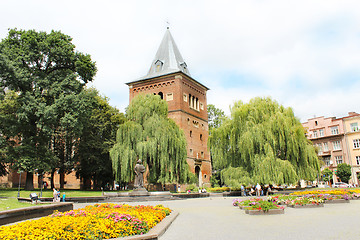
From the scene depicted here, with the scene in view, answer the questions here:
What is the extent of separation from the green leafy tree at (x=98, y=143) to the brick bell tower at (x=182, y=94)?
19.3ft

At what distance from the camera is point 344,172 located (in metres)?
47.0

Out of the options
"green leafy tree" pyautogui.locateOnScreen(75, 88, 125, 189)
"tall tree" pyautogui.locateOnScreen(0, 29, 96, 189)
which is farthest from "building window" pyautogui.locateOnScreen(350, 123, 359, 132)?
"tall tree" pyautogui.locateOnScreen(0, 29, 96, 189)

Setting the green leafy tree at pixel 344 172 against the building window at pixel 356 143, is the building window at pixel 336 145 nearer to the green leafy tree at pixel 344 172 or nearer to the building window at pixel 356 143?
the building window at pixel 356 143

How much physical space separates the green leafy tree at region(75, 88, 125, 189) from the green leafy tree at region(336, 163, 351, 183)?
34.4 meters

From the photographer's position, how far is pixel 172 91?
43000 mm

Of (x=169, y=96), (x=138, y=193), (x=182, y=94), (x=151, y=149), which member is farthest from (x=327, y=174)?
(x=138, y=193)

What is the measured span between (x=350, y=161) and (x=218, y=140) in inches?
1345

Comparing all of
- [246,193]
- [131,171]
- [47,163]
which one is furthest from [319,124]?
[47,163]

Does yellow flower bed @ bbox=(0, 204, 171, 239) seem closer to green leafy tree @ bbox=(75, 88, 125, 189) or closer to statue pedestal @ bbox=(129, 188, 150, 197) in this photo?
statue pedestal @ bbox=(129, 188, 150, 197)

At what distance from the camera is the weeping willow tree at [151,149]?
27719 millimetres

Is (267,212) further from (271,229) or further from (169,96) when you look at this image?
(169,96)

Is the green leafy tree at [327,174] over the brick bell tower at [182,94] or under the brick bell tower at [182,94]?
under

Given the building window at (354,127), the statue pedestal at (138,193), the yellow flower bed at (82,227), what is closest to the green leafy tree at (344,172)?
the building window at (354,127)

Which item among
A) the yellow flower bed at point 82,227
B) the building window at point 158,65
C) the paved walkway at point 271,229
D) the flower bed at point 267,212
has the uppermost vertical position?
the building window at point 158,65
